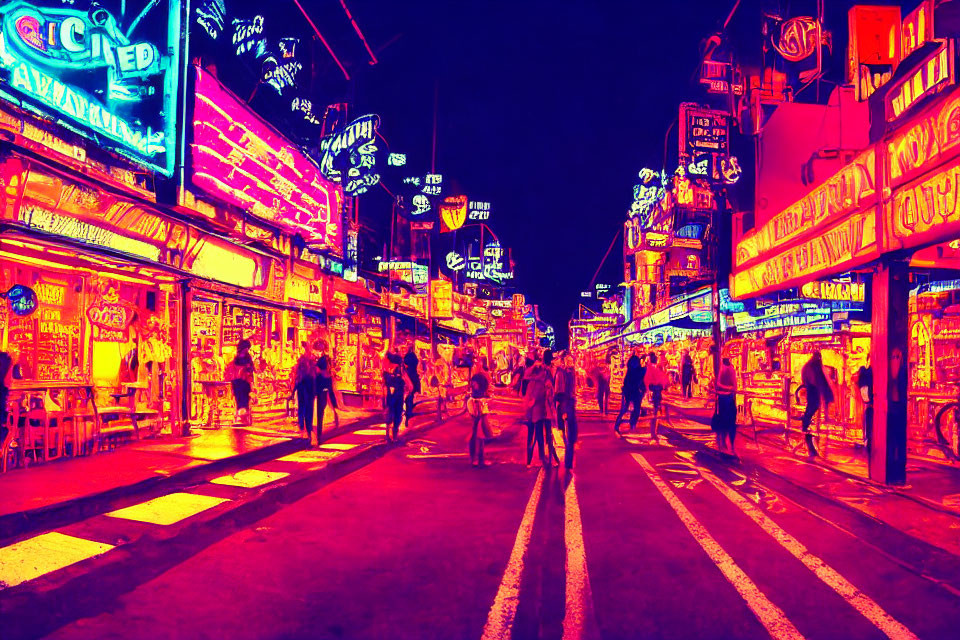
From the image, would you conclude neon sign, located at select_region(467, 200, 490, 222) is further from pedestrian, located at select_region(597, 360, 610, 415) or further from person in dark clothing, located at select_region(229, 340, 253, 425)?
person in dark clothing, located at select_region(229, 340, 253, 425)

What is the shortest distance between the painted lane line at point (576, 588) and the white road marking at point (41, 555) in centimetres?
432

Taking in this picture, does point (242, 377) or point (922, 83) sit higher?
point (922, 83)

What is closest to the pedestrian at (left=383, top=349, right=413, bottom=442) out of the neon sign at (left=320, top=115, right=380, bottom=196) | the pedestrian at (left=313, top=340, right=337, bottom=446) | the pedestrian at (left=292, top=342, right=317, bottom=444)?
the pedestrian at (left=313, top=340, right=337, bottom=446)

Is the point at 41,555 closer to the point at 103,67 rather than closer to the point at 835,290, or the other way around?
the point at 103,67

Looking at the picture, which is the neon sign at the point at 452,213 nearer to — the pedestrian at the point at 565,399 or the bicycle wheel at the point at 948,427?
the pedestrian at the point at 565,399

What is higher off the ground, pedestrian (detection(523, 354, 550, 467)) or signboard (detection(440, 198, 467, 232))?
signboard (detection(440, 198, 467, 232))

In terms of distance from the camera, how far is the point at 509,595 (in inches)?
194

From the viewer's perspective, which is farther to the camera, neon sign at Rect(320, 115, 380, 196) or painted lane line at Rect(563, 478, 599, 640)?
neon sign at Rect(320, 115, 380, 196)

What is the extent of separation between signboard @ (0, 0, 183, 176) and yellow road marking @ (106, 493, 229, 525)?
20.3 feet

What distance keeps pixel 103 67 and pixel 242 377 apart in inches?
269

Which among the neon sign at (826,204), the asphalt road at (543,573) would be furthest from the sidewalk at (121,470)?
the neon sign at (826,204)

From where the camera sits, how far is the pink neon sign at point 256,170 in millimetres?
13883

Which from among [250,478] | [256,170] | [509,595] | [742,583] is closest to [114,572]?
[509,595]

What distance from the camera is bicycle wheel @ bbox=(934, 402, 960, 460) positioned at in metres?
12.0
